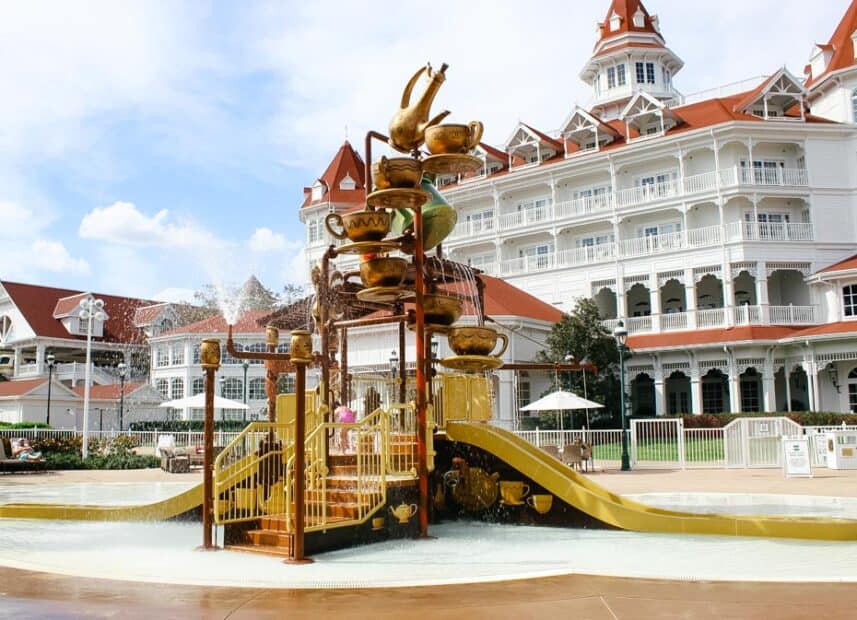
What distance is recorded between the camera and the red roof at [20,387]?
50.2 metres

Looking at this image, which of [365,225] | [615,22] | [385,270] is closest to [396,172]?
[365,225]

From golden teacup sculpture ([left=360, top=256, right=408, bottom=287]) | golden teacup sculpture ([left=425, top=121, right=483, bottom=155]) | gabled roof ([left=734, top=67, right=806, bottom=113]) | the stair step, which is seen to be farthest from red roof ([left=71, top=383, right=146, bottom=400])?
golden teacup sculpture ([left=425, top=121, right=483, bottom=155])

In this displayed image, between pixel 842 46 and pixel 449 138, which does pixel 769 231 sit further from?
pixel 449 138

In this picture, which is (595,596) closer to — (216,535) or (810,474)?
(216,535)

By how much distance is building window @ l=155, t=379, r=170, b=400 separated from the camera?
5810 centimetres

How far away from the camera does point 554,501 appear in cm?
1024

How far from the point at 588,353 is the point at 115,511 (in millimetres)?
27373

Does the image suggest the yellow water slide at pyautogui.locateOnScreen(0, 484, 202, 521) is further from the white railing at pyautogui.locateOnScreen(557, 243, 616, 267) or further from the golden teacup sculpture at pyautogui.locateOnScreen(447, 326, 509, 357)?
the white railing at pyautogui.locateOnScreen(557, 243, 616, 267)

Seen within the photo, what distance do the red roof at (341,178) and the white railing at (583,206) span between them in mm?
15262

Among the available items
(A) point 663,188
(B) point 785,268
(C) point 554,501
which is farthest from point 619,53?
(C) point 554,501

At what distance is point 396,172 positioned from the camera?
31.0ft

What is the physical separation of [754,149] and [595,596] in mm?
41648

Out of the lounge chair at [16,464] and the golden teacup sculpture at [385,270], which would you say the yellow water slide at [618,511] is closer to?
the golden teacup sculpture at [385,270]

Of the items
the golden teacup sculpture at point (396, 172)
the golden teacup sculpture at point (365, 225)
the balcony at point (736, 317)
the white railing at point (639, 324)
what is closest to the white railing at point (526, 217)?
the white railing at point (639, 324)
